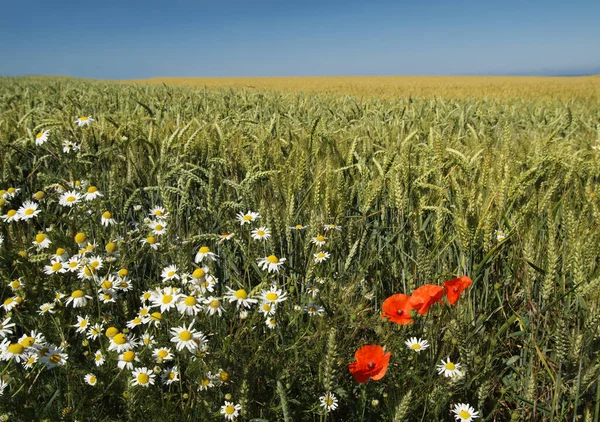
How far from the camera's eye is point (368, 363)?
111cm

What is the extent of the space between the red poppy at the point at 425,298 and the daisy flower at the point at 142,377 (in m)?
0.74

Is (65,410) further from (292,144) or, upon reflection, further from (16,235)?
(292,144)

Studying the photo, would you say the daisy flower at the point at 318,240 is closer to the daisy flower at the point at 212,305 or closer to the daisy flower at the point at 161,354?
the daisy flower at the point at 212,305

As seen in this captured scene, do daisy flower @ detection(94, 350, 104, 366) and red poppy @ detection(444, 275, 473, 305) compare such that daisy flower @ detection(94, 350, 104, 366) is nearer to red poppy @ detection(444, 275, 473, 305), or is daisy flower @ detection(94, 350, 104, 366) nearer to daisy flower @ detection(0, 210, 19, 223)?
daisy flower @ detection(0, 210, 19, 223)

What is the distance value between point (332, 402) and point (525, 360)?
2.19 ft

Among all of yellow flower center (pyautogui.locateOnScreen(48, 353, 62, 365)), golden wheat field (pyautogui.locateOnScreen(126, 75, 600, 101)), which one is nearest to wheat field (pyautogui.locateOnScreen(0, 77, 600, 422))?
yellow flower center (pyautogui.locateOnScreen(48, 353, 62, 365))

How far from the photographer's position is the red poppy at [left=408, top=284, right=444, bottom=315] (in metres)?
Answer: 1.16

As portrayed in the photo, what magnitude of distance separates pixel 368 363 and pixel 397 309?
0.68 feet

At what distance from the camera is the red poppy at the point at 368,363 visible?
3.57ft

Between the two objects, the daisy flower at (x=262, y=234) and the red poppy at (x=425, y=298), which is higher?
the daisy flower at (x=262, y=234)

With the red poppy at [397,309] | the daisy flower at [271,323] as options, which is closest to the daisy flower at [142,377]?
the daisy flower at [271,323]

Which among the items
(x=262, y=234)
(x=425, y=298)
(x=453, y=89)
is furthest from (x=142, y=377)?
(x=453, y=89)

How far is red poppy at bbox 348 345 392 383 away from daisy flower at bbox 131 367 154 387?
53cm

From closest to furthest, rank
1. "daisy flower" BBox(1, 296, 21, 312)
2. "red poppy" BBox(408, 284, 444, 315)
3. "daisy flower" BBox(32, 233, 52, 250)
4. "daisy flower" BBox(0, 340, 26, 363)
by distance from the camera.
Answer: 1. "daisy flower" BBox(0, 340, 26, 363)
2. "red poppy" BBox(408, 284, 444, 315)
3. "daisy flower" BBox(1, 296, 21, 312)
4. "daisy flower" BBox(32, 233, 52, 250)
